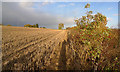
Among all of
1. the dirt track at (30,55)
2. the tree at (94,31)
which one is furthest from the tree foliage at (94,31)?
the dirt track at (30,55)

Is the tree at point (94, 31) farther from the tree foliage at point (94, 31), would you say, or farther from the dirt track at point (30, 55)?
the dirt track at point (30, 55)

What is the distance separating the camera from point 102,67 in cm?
354

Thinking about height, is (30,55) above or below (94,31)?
below

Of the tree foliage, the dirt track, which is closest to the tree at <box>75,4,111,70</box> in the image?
the tree foliage

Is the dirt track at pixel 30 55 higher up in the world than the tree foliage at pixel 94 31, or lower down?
lower down

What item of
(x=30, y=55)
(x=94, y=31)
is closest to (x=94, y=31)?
(x=94, y=31)

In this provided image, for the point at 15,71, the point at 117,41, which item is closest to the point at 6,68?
the point at 15,71

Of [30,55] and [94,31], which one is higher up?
[94,31]

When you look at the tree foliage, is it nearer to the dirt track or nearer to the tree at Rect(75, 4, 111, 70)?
the tree at Rect(75, 4, 111, 70)

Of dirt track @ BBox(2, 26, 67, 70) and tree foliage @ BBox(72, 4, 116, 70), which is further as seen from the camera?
tree foliage @ BBox(72, 4, 116, 70)

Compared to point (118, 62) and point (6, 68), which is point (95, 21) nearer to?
point (118, 62)

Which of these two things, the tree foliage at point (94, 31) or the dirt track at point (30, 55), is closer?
the dirt track at point (30, 55)

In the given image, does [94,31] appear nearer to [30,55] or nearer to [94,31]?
[94,31]

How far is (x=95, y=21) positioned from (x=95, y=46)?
1542 mm
